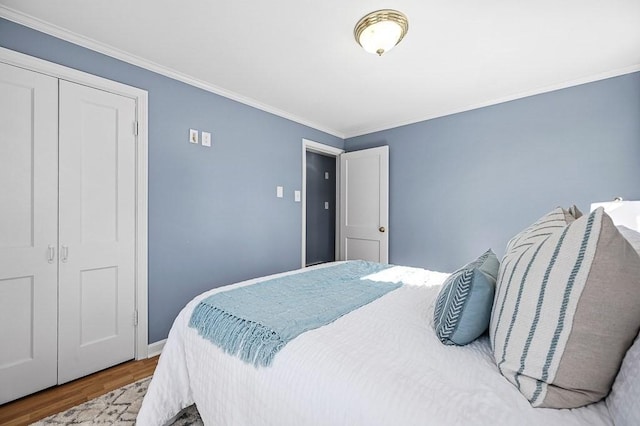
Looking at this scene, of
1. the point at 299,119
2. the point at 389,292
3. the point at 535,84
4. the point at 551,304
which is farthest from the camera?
the point at 299,119

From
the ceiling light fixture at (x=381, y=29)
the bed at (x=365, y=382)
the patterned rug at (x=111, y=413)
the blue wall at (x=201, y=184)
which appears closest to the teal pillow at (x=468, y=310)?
the bed at (x=365, y=382)

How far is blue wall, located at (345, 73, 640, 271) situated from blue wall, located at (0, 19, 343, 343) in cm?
160

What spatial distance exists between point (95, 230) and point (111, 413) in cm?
122

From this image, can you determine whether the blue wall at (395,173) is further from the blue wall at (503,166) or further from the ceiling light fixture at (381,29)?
the ceiling light fixture at (381,29)

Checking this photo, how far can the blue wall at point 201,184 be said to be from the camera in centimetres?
224

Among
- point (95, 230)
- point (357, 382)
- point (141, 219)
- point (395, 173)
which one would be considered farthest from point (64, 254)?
point (395, 173)

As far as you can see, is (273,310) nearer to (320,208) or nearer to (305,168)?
(305,168)

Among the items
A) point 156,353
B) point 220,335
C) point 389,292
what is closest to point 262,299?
point 220,335

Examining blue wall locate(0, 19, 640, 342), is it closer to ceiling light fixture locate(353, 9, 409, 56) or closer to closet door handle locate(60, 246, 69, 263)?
closet door handle locate(60, 246, 69, 263)

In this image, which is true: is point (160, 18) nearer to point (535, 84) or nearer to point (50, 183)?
point (50, 183)

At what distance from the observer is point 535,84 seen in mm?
2596

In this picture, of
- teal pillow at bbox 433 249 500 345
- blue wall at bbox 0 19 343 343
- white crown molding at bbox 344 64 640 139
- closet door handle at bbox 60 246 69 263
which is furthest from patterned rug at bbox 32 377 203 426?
white crown molding at bbox 344 64 640 139

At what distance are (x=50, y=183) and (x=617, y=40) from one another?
408cm

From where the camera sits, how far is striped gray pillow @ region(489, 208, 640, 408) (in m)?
0.63
